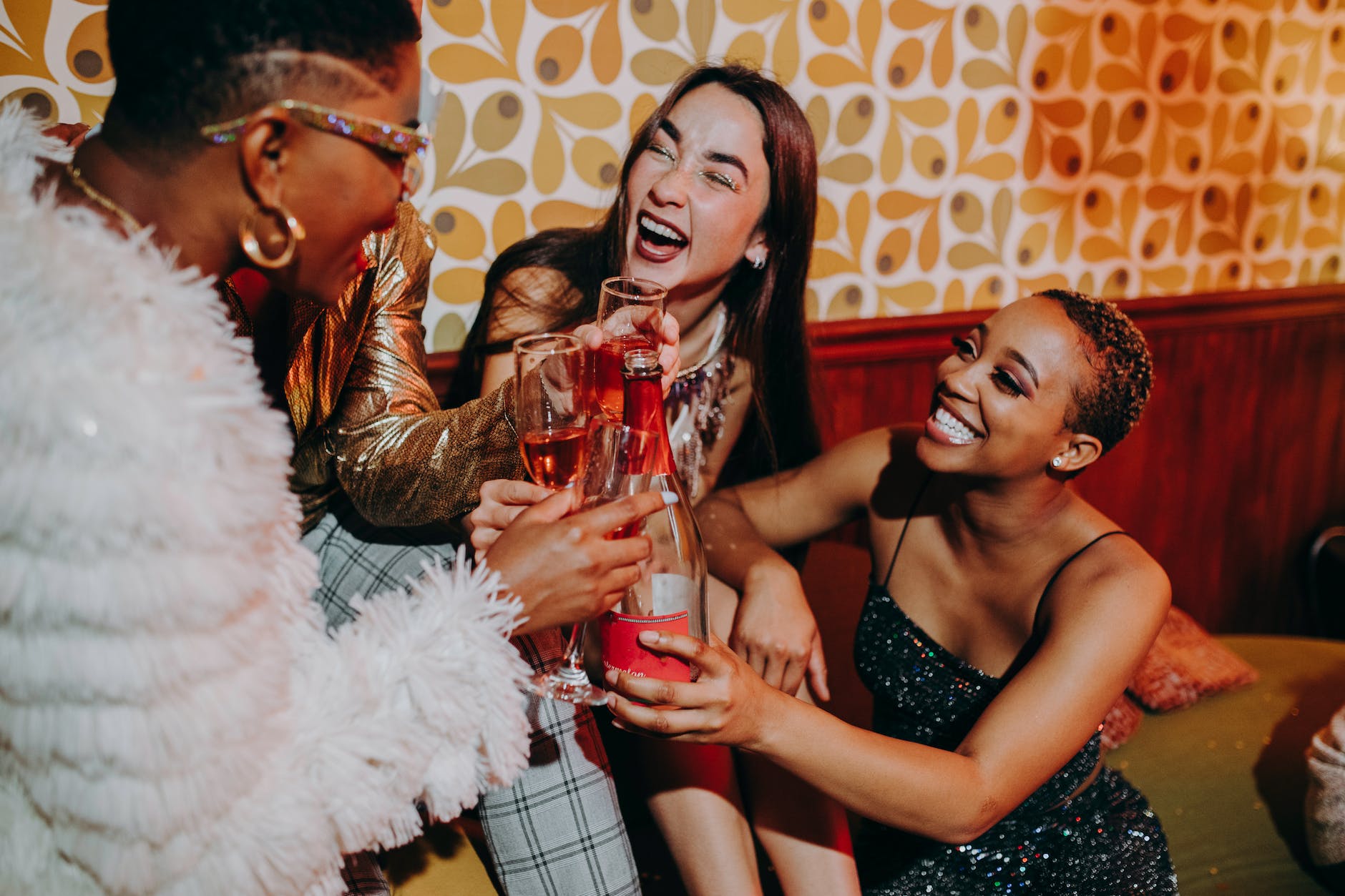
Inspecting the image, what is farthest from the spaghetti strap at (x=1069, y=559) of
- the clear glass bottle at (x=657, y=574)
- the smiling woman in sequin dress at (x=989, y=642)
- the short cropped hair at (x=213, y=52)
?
the short cropped hair at (x=213, y=52)

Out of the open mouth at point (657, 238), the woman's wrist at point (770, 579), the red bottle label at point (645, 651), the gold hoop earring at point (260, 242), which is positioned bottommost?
the woman's wrist at point (770, 579)

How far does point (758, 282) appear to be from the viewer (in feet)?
6.49

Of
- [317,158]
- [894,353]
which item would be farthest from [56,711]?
[894,353]

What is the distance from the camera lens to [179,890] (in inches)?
33.2

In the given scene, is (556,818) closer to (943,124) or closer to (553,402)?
(553,402)

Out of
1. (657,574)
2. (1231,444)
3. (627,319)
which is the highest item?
(627,319)

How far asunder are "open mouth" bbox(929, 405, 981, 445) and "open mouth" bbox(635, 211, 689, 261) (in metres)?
0.60

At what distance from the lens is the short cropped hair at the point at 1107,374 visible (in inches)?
55.0

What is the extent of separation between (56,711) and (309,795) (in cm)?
24

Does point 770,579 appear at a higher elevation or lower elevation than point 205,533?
lower

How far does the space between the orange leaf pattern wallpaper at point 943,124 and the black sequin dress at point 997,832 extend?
1.14m

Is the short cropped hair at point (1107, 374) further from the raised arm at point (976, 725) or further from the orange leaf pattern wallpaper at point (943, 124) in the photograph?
the orange leaf pattern wallpaper at point (943, 124)

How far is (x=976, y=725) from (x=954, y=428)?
469 millimetres

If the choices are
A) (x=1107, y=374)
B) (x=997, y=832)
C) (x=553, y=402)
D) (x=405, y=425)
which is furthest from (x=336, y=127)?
(x=997, y=832)
